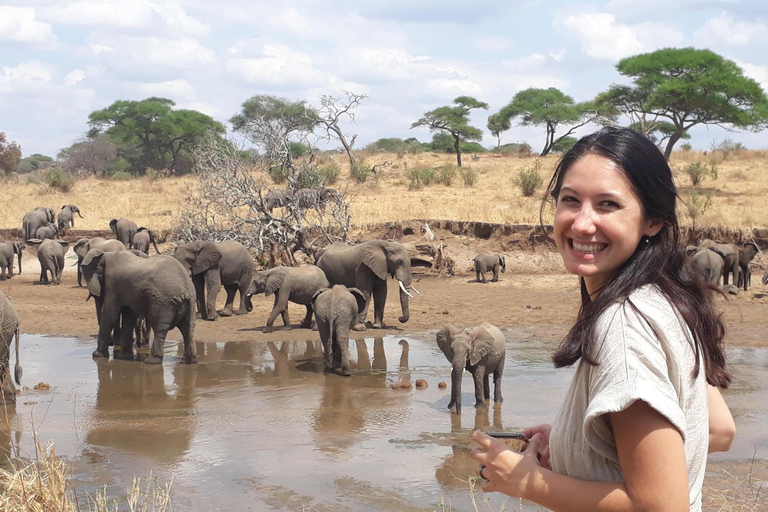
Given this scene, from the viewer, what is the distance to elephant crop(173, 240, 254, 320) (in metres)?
15.6

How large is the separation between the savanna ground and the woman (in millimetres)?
3762

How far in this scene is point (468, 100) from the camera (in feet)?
141

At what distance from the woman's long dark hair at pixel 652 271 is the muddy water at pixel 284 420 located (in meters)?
4.08

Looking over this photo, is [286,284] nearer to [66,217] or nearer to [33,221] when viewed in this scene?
[33,221]

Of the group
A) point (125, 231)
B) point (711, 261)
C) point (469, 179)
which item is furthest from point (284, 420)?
point (469, 179)

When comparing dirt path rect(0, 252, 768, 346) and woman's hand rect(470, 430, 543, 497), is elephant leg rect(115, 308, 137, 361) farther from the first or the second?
woman's hand rect(470, 430, 543, 497)

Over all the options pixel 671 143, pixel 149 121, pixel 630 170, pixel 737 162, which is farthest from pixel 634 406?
pixel 149 121

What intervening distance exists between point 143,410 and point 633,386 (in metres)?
8.55

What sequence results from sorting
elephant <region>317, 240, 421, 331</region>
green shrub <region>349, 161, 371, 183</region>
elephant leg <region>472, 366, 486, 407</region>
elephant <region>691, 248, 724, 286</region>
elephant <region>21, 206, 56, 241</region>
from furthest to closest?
1. green shrub <region>349, 161, 371, 183</region>
2. elephant <region>21, 206, 56, 241</region>
3. elephant <region>691, 248, 724, 286</region>
4. elephant <region>317, 240, 421, 331</region>
5. elephant leg <region>472, 366, 486, 407</region>

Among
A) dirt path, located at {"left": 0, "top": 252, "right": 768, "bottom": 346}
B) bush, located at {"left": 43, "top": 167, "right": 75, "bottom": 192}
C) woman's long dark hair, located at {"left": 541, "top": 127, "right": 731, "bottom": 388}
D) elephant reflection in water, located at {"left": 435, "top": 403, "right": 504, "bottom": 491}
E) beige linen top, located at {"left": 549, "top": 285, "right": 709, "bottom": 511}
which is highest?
bush, located at {"left": 43, "top": 167, "right": 75, "bottom": 192}

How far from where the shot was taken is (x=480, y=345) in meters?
8.96

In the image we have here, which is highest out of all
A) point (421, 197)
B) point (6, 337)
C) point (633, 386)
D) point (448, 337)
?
point (421, 197)

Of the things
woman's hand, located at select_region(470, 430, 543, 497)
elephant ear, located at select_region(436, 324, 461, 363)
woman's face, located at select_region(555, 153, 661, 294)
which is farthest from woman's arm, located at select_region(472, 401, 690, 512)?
elephant ear, located at select_region(436, 324, 461, 363)

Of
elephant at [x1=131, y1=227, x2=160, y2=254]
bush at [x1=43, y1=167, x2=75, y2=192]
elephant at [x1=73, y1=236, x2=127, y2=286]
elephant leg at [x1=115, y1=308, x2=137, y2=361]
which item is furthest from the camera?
bush at [x1=43, y1=167, x2=75, y2=192]
